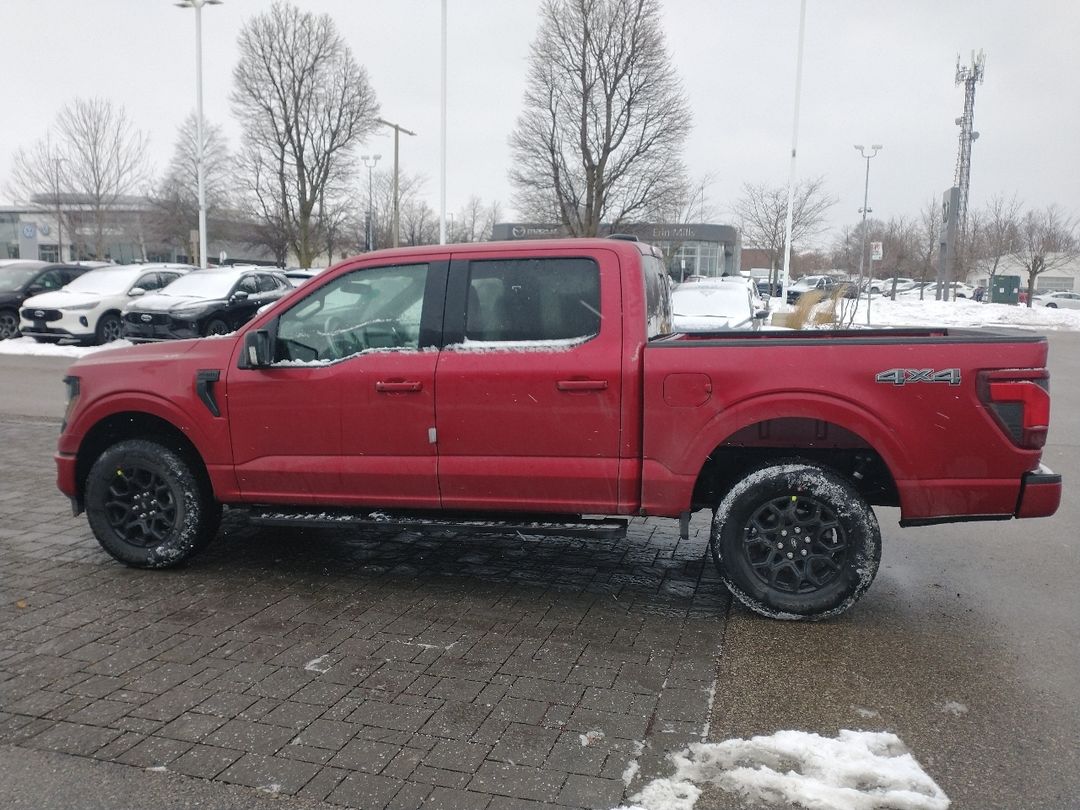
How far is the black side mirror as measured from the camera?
5.12 meters

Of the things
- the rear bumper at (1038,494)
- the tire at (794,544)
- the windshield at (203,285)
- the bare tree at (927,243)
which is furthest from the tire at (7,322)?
the bare tree at (927,243)

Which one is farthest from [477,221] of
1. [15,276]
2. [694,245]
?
[15,276]

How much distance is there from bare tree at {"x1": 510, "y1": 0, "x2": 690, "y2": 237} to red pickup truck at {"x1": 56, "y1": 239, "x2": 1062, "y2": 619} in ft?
99.8

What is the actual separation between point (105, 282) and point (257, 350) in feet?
55.3

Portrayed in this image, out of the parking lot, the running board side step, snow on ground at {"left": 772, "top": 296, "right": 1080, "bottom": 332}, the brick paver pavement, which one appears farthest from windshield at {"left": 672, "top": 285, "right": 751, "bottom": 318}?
snow on ground at {"left": 772, "top": 296, "right": 1080, "bottom": 332}

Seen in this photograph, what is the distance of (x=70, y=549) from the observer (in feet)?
19.7

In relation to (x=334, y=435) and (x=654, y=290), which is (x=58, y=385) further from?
(x=654, y=290)

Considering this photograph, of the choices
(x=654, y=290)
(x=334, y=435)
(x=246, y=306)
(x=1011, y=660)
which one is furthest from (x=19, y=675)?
(x=246, y=306)

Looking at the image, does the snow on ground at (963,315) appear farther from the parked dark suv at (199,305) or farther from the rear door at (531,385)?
the rear door at (531,385)

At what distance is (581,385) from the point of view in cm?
473

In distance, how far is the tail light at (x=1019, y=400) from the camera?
4.37 m

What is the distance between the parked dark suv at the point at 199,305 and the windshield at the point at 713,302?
785 cm

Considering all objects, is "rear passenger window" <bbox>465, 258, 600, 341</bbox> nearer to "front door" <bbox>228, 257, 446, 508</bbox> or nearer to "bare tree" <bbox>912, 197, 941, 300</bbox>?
"front door" <bbox>228, 257, 446, 508</bbox>

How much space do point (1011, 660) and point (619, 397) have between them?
2262 millimetres
